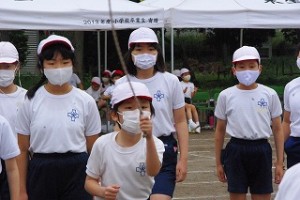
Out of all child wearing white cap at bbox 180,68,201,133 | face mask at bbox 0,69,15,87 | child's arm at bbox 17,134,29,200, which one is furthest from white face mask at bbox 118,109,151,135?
child wearing white cap at bbox 180,68,201,133

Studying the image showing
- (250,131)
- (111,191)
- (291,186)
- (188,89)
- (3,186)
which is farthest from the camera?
(188,89)

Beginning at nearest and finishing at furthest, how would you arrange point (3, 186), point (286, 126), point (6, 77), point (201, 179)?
point (3, 186) < point (6, 77) < point (286, 126) < point (201, 179)

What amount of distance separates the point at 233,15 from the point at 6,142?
852 centimetres

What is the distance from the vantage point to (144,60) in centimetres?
622

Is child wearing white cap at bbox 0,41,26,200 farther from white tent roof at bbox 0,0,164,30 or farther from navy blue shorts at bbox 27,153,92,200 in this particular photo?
white tent roof at bbox 0,0,164,30

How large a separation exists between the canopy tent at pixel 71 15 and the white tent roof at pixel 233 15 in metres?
0.45

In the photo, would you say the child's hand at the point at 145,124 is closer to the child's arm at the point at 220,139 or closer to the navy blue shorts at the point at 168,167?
the navy blue shorts at the point at 168,167

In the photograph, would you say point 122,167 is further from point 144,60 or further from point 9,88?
point 9,88

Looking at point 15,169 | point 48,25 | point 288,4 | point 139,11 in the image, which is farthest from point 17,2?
point 15,169

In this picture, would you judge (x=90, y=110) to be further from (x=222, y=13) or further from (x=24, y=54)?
(x=24, y=54)

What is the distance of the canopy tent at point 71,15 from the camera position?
1120 cm

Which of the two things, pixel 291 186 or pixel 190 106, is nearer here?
pixel 291 186

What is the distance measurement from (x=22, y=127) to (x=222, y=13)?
753cm

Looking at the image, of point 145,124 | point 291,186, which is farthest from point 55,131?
point 291,186
